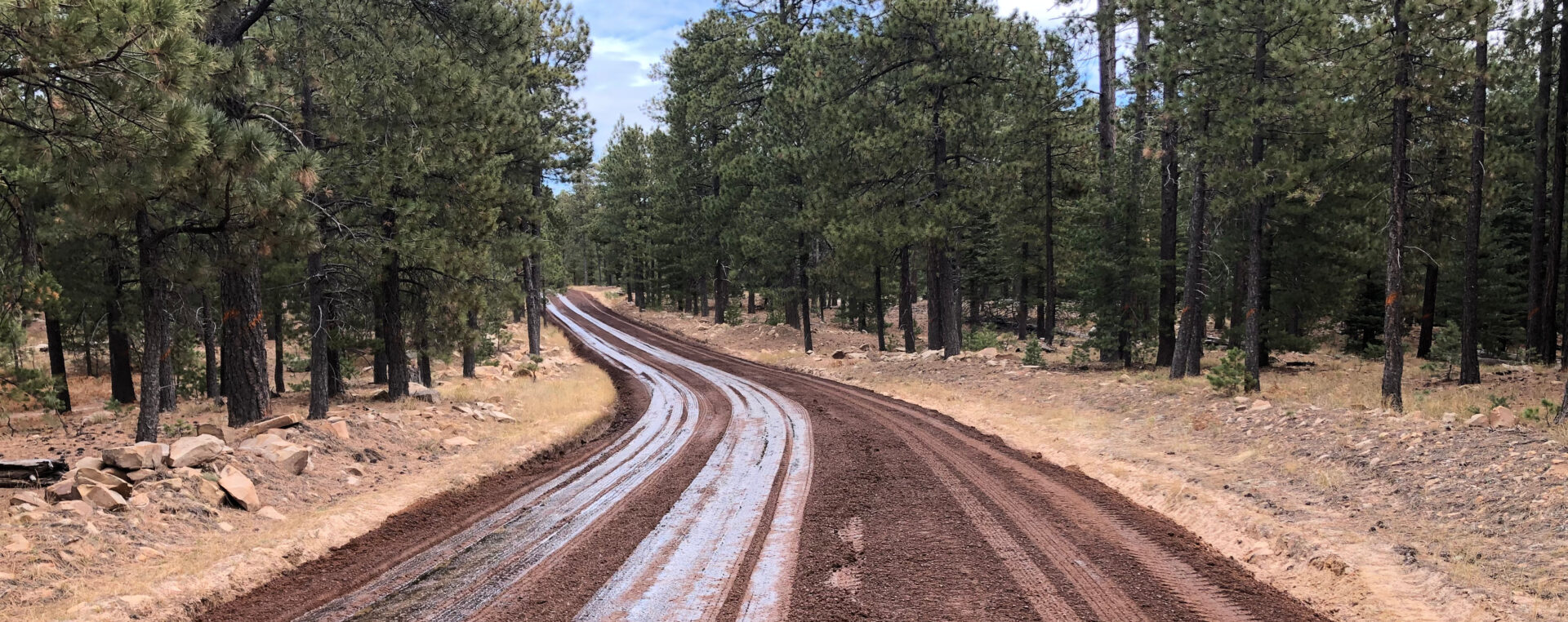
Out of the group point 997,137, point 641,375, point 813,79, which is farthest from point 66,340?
point 997,137

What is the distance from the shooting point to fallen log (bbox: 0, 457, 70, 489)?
8109 millimetres

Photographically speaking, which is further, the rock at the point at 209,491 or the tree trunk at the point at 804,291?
the tree trunk at the point at 804,291

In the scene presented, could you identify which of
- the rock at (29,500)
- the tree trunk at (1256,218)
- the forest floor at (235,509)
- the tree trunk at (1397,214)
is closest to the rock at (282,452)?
the forest floor at (235,509)

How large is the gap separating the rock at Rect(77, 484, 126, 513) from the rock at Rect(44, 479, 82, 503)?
10cm

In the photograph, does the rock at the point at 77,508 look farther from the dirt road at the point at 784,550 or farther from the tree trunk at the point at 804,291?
the tree trunk at the point at 804,291

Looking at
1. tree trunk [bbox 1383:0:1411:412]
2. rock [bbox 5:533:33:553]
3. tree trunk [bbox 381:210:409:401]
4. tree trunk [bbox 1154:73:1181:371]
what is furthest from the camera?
tree trunk [bbox 1154:73:1181:371]

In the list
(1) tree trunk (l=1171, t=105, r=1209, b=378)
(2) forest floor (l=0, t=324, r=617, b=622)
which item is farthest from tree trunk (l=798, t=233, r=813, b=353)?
(1) tree trunk (l=1171, t=105, r=1209, b=378)

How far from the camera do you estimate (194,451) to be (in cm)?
866

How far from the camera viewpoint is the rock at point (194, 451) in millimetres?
8494

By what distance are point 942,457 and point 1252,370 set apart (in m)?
9.37

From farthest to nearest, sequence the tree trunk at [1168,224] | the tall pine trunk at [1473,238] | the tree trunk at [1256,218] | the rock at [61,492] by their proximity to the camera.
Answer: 1. the tree trunk at [1168,224]
2. the tall pine trunk at [1473,238]
3. the tree trunk at [1256,218]
4. the rock at [61,492]

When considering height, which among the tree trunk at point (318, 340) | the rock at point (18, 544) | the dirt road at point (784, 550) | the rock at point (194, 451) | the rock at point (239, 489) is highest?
the tree trunk at point (318, 340)

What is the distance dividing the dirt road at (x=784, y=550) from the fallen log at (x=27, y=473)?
402 centimetres

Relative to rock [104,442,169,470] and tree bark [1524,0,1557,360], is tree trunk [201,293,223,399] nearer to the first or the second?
rock [104,442,169,470]
